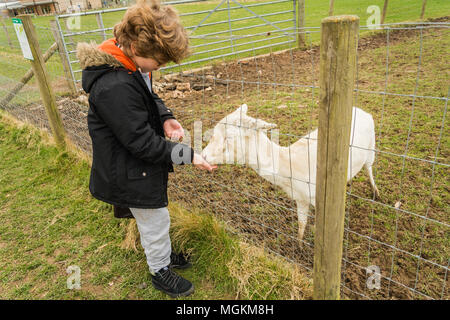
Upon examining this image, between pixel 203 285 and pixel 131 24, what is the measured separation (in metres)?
1.88

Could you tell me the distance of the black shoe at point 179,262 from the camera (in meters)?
2.65

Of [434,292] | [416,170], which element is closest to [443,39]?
[416,170]

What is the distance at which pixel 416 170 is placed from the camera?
356 cm

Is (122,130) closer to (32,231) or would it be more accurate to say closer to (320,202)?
(320,202)

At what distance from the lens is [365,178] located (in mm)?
3699

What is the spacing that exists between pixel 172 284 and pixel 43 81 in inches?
126

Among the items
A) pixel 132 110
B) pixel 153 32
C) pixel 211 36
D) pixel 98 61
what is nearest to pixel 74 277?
pixel 132 110

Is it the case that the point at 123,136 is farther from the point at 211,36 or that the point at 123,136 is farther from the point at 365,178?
the point at 211,36

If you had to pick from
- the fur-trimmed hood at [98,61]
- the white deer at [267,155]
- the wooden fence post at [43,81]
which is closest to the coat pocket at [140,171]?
the fur-trimmed hood at [98,61]

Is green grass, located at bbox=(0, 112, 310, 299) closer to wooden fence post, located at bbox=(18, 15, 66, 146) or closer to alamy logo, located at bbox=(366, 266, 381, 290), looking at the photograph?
alamy logo, located at bbox=(366, 266, 381, 290)

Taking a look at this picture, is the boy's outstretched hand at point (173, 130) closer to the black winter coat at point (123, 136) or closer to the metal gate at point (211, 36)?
the black winter coat at point (123, 136)

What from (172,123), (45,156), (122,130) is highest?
(122,130)

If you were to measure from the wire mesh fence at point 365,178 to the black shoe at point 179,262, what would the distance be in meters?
0.51

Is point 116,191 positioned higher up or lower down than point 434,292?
higher up
